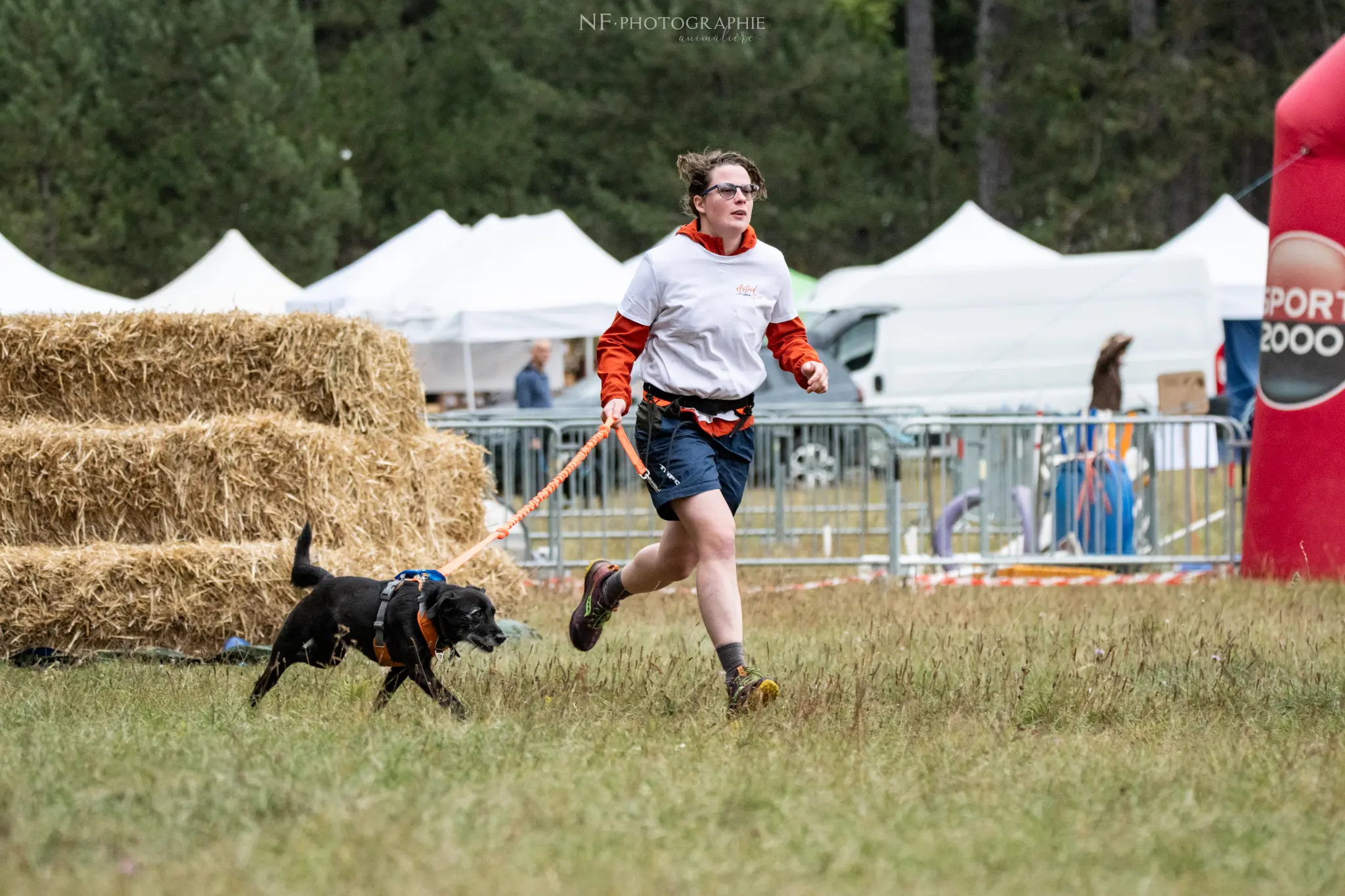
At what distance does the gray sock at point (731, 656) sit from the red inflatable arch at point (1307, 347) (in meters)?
5.29

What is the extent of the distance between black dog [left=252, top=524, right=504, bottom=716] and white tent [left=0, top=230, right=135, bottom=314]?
12.3m

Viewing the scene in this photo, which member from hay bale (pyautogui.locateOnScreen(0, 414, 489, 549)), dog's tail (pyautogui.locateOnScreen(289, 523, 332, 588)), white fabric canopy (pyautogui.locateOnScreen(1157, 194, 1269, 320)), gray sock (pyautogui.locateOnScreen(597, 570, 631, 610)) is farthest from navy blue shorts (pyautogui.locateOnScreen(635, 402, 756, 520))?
white fabric canopy (pyautogui.locateOnScreen(1157, 194, 1269, 320))

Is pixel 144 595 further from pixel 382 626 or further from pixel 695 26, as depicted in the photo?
pixel 695 26

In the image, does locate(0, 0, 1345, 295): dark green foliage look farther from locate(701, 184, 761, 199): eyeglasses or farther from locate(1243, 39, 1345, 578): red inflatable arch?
locate(701, 184, 761, 199): eyeglasses

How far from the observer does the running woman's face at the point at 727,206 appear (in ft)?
19.2

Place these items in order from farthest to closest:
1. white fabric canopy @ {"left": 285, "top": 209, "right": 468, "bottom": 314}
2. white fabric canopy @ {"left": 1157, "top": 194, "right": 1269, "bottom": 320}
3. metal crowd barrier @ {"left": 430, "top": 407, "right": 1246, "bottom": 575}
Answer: white fabric canopy @ {"left": 285, "top": 209, "right": 468, "bottom": 314}, white fabric canopy @ {"left": 1157, "top": 194, "right": 1269, "bottom": 320}, metal crowd barrier @ {"left": 430, "top": 407, "right": 1246, "bottom": 575}

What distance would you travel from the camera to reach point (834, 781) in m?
4.54

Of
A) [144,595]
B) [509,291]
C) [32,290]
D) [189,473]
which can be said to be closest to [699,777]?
[144,595]

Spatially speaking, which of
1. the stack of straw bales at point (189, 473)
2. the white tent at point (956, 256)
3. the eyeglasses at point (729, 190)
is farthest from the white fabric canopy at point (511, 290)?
the eyeglasses at point (729, 190)

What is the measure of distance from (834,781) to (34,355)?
17.2 feet

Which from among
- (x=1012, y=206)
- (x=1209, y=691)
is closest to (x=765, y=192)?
(x=1209, y=691)

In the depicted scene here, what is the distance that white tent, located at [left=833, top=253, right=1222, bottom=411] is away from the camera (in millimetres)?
22344

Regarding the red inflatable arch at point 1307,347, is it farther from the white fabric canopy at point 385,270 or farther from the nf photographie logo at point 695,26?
the nf photographie logo at point 695,26

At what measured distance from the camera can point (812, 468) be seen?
510 inches
